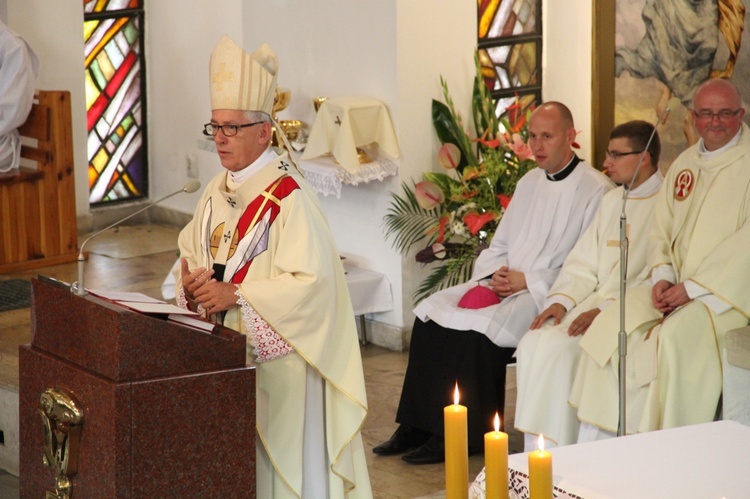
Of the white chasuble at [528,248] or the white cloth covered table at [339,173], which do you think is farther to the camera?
the white cloth covered table at [339,173]

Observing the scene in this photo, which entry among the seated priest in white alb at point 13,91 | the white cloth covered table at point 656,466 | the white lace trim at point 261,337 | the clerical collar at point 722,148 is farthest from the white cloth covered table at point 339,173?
the white cloth covered table at point 656,466

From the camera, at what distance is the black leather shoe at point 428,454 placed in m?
5.35

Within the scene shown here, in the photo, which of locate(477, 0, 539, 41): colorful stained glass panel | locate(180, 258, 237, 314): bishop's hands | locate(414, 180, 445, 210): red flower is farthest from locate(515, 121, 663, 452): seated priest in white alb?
locate(477, 0, 539, 41): colorful stained glass panel

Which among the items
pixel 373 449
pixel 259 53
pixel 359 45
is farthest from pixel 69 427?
pixel 359 45

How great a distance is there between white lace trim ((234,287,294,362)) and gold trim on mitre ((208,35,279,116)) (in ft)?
1.93

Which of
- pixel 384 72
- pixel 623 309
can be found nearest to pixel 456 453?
pixel 623 309

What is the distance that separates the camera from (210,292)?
3.54m

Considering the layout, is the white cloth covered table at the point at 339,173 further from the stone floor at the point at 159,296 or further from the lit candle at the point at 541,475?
the lit candle at the point at 541,475

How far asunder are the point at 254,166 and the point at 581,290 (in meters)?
2.06

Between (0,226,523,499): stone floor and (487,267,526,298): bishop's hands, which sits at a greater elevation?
(487,267,526,298): bishop's hands

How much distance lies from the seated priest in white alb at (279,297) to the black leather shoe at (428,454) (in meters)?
1.49

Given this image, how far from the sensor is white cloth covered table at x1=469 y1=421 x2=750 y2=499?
2.36 meters

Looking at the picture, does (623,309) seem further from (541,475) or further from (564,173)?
(541,475)

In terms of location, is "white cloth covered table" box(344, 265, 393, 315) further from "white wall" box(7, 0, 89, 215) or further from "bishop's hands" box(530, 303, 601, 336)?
"white wall" box(7, 0, 89, 215)
